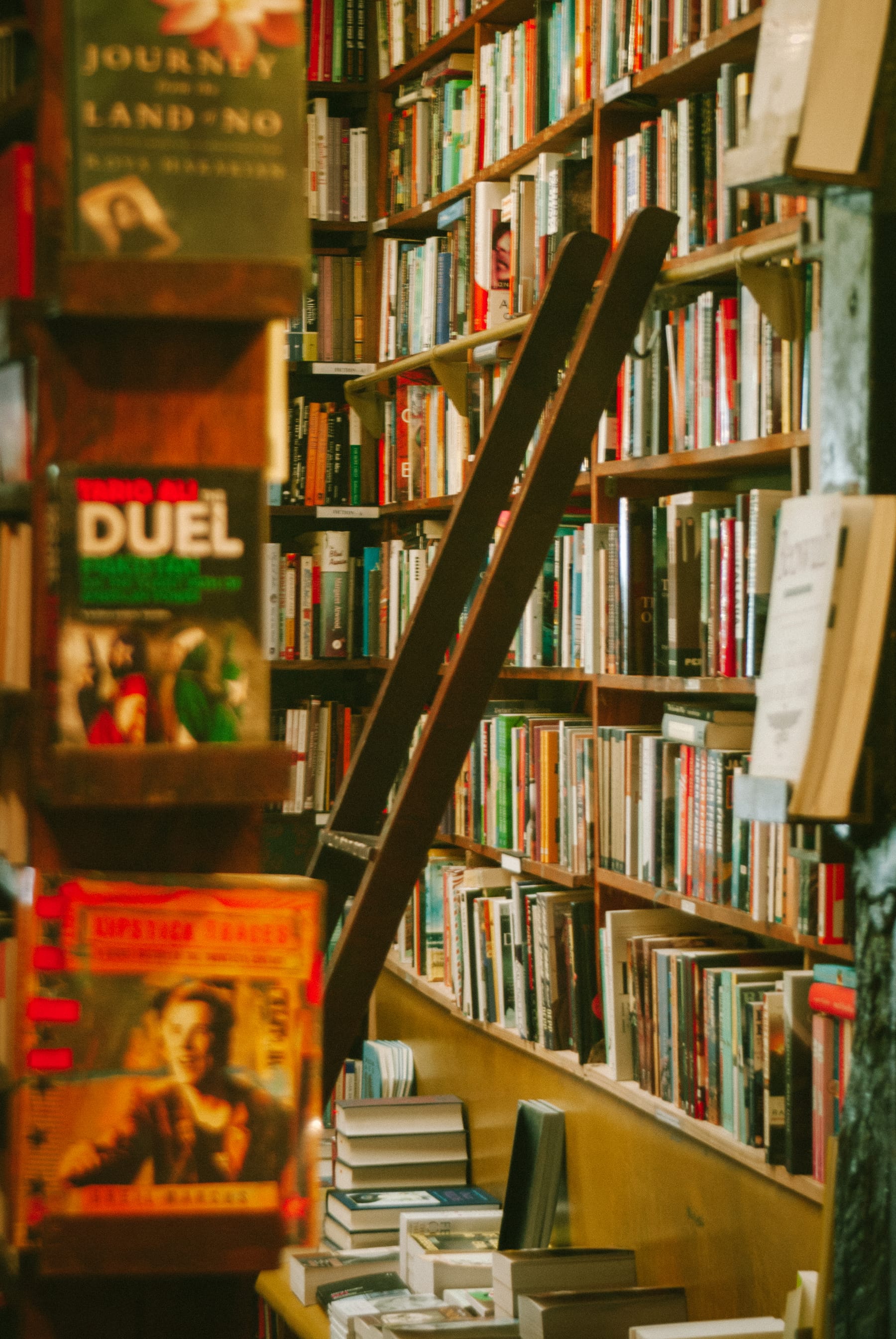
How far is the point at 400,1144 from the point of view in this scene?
3180 mm

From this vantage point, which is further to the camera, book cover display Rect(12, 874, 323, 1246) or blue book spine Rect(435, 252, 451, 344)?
blue book spine Rect(435, 252, 451, 344)

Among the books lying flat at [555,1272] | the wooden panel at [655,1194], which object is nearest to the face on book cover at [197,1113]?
the wooden panel at [655,1194]

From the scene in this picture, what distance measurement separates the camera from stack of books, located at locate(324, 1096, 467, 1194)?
3.10 metres

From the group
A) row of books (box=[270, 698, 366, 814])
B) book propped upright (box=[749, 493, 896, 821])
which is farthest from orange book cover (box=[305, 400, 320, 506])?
book propped upright (box=[749, 493, 896, 821])

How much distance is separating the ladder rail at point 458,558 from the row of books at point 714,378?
161 mm

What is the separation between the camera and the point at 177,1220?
117 cm

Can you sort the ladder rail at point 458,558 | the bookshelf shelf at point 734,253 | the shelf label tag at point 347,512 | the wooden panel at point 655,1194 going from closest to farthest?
the bookshelf shelf at point 734,253, the wooden panel at point 655,1194, the ladder rail at point 458,558, the shelf label tag at point 347,512

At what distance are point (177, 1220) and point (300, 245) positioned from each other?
756 millimetres

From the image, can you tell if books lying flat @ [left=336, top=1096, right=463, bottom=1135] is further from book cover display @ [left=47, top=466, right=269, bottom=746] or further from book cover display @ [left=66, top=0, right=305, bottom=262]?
book cover display @ [left=66, top=0, right=305, bottom=262]

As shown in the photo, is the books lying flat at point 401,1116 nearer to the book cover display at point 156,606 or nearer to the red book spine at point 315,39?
the book cover display at point 156,606

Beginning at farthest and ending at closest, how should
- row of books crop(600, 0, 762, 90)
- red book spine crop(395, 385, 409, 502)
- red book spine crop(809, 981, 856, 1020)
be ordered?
red book spine crop(395, 385, 409, 502) → row of books crop(600, 0, 762, 90) → red book spine crop(809, 981, 856, 1020)

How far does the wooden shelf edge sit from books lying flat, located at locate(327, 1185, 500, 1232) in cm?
31

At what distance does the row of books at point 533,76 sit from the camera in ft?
9.14

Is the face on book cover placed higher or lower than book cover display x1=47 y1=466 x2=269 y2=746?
lower
